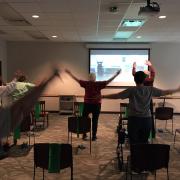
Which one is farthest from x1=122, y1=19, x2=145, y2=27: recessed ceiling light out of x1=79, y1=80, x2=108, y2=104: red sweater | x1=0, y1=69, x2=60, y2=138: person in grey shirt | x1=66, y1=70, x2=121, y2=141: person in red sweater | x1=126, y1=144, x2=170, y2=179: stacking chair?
x1=0, y1=69, x2=60, y2=138: person in grey shirt

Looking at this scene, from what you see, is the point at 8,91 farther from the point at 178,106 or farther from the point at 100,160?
the point at 178,106

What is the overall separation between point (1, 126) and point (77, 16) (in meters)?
4.93

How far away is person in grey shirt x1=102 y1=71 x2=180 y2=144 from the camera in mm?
4191

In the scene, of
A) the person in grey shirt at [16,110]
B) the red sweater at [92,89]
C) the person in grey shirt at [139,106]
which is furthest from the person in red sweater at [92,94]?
the person in grey shirt at [16,110]

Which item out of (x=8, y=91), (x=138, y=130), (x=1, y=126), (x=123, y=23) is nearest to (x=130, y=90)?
(x=138, y=130)

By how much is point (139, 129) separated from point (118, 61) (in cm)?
703

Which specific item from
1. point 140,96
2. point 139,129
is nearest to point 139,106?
point 140,96

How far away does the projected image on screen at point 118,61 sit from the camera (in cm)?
1105

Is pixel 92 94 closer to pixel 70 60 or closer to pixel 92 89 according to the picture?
pixel 92 89

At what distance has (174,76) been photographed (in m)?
11.1

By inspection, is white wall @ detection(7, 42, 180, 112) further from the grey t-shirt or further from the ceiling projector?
the grey t-shirt

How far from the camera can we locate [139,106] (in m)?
4.23

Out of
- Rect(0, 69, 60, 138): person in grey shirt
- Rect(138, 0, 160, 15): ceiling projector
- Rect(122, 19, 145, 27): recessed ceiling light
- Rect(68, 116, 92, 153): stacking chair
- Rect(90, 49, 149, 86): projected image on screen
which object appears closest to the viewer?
Rect(0, 69, 60, 138): person in grey shirt

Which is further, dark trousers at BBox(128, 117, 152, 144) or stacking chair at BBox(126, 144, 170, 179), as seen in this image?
dark trousers at BBox(128, 117, 152, 144)
